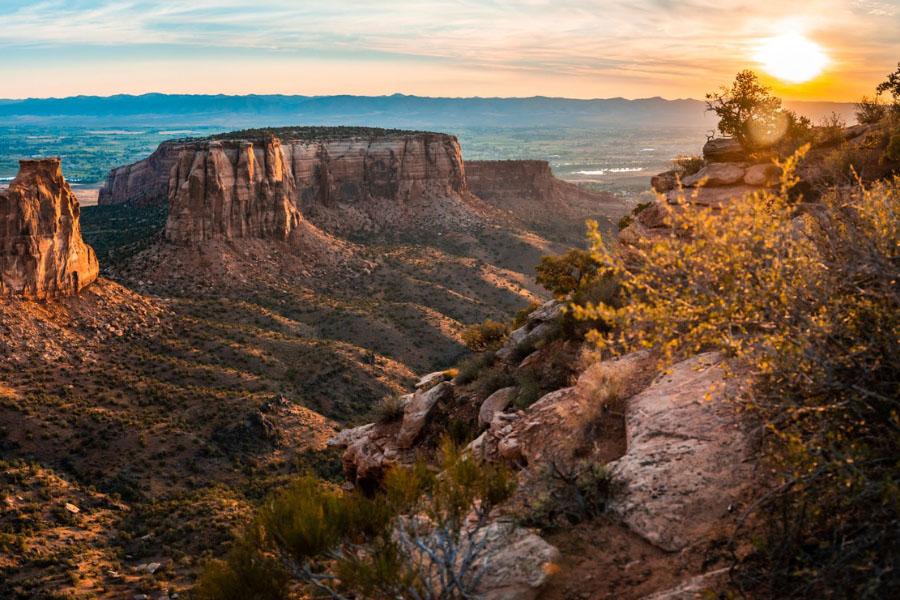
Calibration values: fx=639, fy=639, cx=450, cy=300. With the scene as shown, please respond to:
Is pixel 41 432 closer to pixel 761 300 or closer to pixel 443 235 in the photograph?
pixel 761 300

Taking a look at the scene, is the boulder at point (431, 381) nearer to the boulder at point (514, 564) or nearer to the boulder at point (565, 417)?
the boulder at point (565, 417)

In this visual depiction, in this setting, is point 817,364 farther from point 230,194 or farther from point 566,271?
point 230,194

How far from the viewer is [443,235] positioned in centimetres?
9519

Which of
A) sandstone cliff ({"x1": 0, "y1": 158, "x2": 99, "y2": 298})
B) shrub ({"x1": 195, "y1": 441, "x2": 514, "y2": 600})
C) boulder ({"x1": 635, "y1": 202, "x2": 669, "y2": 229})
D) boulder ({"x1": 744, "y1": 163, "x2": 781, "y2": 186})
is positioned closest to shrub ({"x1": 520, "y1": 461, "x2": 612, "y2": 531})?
shrub ({"x1": 195, "y1": 441, "x2": 514, "y2": 600})

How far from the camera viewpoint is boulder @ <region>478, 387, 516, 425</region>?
59.5 feet

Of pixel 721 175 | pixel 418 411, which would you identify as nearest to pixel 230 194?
pixel 418 411

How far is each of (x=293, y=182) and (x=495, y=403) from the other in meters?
71.5

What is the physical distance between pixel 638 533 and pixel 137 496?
26387mm

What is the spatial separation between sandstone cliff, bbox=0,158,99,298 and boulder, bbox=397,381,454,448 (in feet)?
101

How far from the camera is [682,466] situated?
10688 mm

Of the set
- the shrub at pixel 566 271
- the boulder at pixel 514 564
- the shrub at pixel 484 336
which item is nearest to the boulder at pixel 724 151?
the shrub at pixel 566 271

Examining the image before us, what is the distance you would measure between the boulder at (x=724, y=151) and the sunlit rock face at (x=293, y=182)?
50.6m

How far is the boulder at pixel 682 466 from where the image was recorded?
31.8ft

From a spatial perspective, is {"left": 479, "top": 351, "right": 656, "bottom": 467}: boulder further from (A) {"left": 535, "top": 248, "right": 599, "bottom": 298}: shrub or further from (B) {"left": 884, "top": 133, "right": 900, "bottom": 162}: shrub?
(A) {"left": 535, "top": 248, "right": 599, "bottom": 298}: shrub
